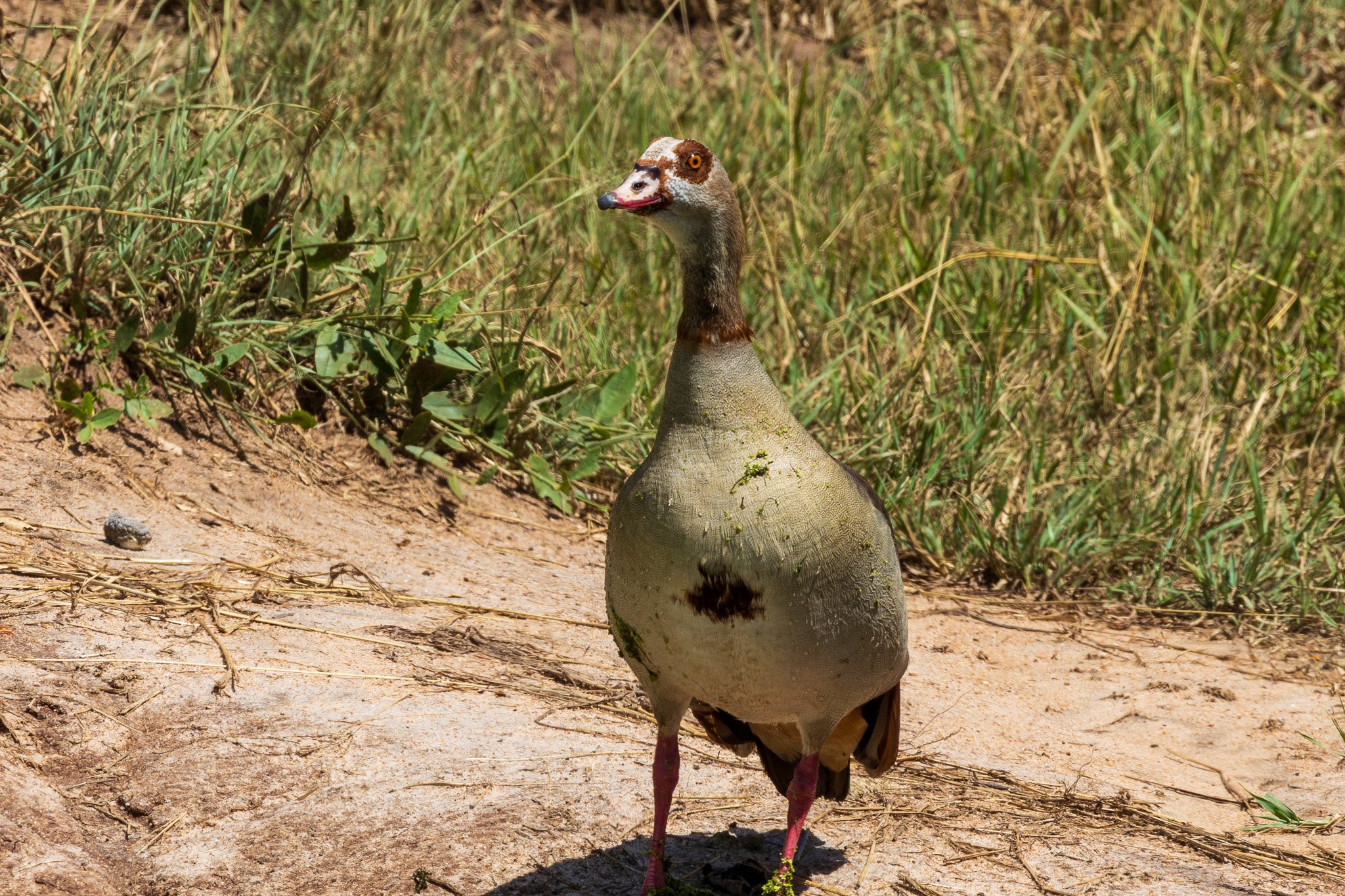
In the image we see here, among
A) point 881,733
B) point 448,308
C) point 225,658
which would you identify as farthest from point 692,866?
point 448,308

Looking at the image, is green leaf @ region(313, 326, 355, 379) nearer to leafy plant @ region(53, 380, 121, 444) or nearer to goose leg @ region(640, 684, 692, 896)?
leafy plant @ region(53, 380, 121, 444)

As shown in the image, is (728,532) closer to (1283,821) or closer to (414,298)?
(1283,821)

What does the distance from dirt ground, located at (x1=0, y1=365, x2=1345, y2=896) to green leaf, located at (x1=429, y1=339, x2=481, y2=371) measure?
1.59ft

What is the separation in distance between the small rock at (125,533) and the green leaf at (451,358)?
1352 mm

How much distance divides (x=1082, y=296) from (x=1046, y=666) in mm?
2413

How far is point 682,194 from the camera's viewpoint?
9.42 ft

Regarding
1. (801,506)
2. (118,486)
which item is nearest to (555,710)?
(801,506)

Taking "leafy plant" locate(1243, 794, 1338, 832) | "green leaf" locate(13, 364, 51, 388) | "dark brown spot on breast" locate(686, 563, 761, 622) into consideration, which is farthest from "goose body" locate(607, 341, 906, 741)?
"green leaf" locate(13, 364, 51, 388)

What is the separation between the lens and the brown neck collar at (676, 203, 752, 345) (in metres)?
2.90

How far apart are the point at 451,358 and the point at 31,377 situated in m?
1.44

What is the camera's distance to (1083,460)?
19.7ft

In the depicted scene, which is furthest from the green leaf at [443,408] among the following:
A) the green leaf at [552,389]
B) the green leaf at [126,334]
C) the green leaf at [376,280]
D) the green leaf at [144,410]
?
the green leaf at [126,334]

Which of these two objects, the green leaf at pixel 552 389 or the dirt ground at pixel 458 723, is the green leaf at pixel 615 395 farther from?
the dirt ground at pixel 458 723

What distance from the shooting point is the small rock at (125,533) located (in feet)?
14.2
